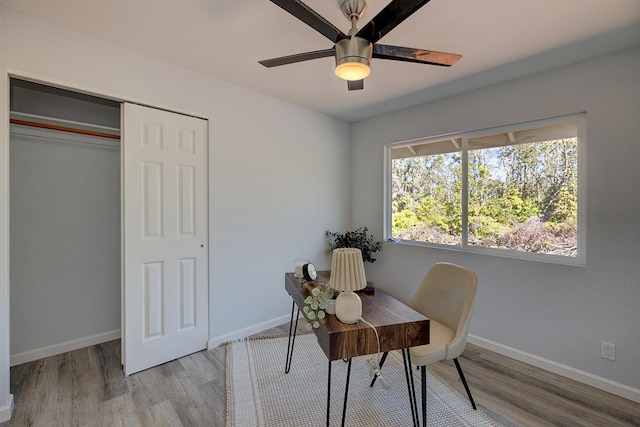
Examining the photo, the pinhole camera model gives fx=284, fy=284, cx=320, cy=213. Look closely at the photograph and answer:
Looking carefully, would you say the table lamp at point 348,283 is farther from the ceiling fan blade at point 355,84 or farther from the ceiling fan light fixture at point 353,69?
the ceiling fan blade at point 355,84

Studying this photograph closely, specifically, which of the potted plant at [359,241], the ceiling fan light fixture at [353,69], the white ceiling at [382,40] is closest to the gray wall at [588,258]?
the white ceiling at [382,40]

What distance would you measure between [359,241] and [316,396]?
1913 millimetres

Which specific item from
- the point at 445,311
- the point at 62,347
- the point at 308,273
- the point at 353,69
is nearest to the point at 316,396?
the point at 308,273

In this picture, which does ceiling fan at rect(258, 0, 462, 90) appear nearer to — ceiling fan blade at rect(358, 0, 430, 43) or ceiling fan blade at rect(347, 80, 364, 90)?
ceiling fan blade at rect(358, 0, 430, 43)

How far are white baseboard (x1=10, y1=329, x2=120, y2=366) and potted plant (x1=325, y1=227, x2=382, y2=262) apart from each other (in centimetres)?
247

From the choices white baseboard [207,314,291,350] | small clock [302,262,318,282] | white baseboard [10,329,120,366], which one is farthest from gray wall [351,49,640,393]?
white baseboard [10,329,120,366]

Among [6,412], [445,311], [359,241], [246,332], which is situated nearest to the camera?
[6,412]

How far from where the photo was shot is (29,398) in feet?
6.23

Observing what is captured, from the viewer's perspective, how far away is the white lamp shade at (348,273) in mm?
1438

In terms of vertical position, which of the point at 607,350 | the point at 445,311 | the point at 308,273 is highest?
the point at 308,273

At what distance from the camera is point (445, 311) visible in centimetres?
193

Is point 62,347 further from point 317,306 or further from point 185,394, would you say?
point 317,306

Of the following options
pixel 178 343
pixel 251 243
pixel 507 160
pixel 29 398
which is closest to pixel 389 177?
pixel 507 160

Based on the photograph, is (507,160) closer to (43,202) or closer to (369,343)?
(369,343)
